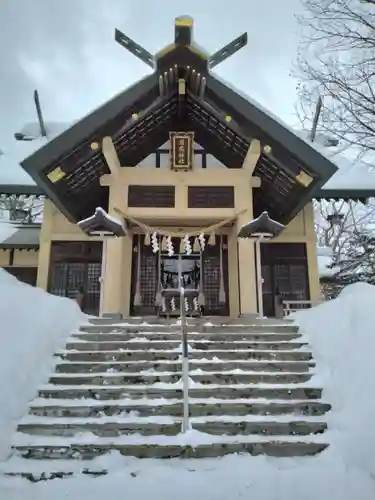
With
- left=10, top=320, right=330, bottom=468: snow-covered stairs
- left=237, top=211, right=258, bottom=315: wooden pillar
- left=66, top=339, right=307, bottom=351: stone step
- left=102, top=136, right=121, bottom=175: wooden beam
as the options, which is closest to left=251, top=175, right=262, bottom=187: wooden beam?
left=237, top=211, right=258, bottom=315: wooden pillar

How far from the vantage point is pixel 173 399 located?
4809 millimetres

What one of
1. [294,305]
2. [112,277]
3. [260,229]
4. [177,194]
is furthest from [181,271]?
[260,229]

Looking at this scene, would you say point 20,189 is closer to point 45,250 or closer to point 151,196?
point 45,250

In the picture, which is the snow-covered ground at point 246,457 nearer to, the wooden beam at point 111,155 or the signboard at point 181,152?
the wooden beam at point 111,155

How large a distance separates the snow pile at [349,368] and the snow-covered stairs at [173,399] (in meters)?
0.17

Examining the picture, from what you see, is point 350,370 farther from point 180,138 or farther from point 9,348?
point 180,138

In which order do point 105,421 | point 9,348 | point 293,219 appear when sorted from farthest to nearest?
point 293,219, point 9,348, point 105,421

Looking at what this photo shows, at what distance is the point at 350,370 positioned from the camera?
4707mm

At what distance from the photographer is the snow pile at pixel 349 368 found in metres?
3.87

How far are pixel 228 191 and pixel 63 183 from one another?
4.17 m

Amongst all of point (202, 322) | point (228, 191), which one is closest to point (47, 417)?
point (202, 322)

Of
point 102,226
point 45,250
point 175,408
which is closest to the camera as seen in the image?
point 175,408

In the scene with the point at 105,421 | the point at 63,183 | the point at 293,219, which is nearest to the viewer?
the point at 105,421

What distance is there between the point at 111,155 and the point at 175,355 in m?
6.08
